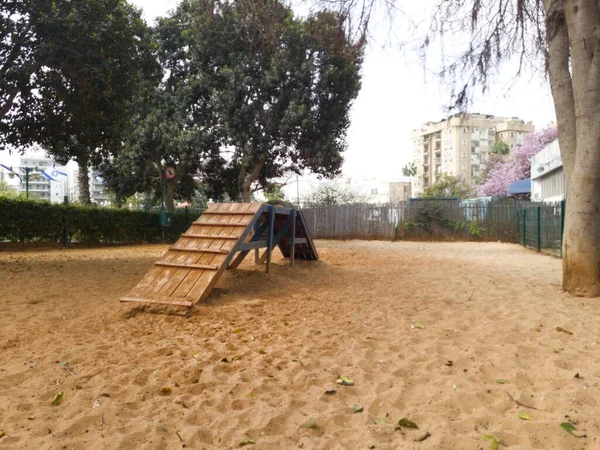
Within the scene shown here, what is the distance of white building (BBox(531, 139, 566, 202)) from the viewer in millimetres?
17327

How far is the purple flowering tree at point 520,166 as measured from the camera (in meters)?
33.1

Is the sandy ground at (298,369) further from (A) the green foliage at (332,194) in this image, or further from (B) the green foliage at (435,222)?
(A) the green foliage at (332,194)

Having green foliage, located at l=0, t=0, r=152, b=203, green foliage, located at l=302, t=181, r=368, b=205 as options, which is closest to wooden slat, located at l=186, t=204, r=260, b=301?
green foliage, located at l=0, t=0, r=152, b=203

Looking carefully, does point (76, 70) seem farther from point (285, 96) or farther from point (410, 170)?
point (410, 170)

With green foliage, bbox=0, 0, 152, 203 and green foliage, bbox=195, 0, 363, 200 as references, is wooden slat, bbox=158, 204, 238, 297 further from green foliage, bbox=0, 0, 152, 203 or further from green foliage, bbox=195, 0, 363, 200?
green foliage, bbox=195, 0, 363, 200

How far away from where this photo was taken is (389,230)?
21719 mm

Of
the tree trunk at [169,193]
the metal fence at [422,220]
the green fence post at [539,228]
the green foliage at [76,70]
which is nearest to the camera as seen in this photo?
the green foliage at [76,70]

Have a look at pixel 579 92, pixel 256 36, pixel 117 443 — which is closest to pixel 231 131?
pixel 256 36

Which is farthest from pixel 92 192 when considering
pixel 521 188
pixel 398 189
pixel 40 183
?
pixel 521 188

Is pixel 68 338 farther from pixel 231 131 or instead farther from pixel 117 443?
pixel 231 131

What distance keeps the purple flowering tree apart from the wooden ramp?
28.1 m

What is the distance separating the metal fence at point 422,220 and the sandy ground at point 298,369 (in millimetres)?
14472

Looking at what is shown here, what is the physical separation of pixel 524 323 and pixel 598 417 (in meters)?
2.23

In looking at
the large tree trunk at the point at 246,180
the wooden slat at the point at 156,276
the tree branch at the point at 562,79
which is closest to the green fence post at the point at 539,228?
the tree branch at the point at 562,79
